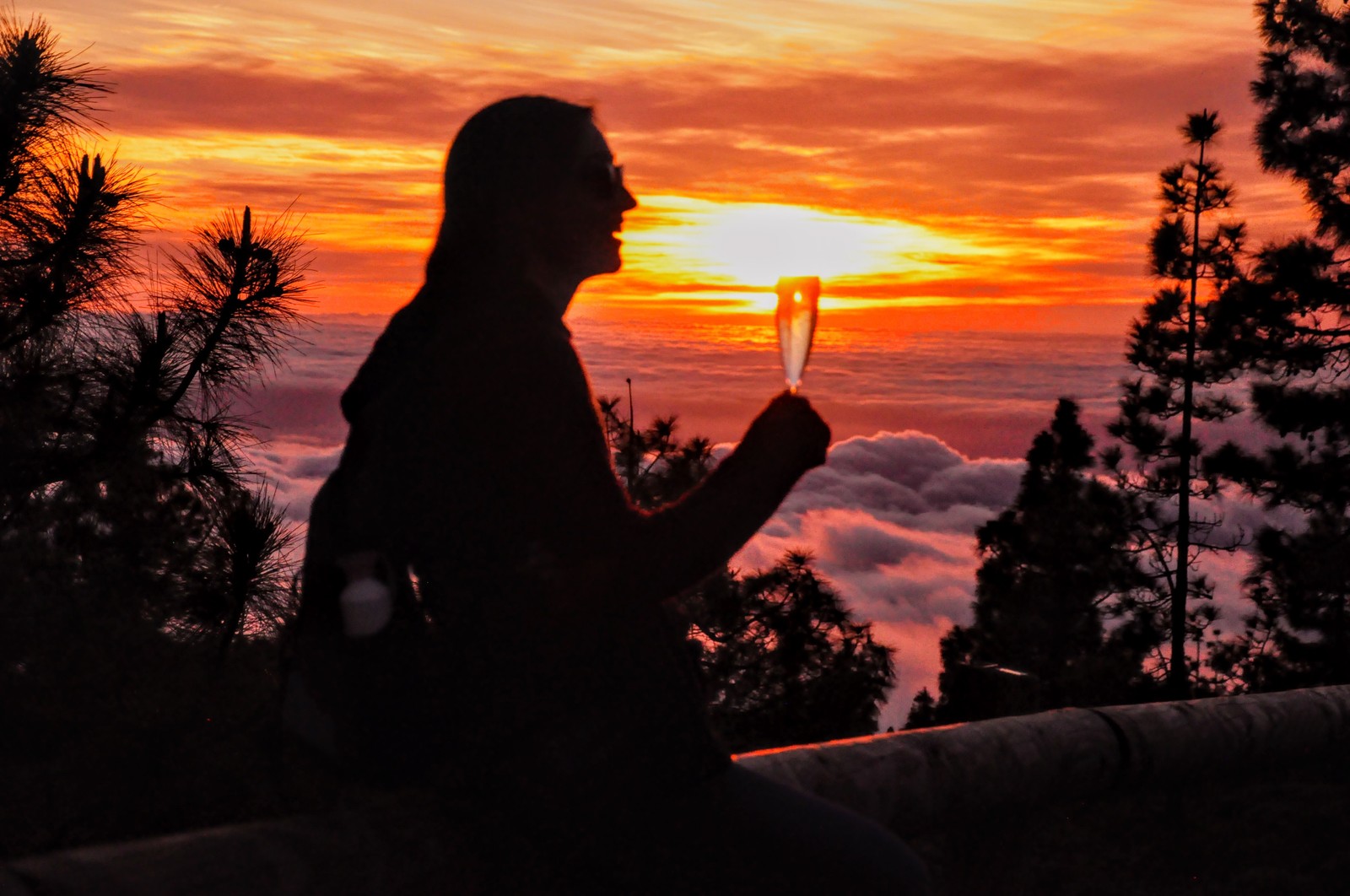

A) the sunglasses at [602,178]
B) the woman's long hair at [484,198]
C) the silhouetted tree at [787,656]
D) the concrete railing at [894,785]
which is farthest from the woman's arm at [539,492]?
the silhouetted tree at [787,656]

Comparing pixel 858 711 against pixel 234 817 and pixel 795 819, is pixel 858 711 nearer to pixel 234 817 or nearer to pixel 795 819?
pixel 234 817

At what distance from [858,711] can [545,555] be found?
1024 centimetres

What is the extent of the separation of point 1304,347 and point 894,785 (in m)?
20.8

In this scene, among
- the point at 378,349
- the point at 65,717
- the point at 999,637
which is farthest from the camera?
the point at 999,637

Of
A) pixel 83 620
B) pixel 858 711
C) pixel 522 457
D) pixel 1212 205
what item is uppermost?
pixel 1212 205

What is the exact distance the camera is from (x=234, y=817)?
483 centimetres

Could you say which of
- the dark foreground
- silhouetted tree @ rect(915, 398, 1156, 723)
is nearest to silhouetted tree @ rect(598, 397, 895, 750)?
the dark foreground

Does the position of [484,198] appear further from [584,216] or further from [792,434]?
[792,434]

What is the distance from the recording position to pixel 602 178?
6.30ft

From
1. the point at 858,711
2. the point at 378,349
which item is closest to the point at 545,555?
the point at 378,349

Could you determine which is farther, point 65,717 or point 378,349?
point 65,717

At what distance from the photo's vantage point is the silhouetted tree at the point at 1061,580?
1082 inches

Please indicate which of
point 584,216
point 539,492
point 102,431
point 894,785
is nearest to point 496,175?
point 584,216

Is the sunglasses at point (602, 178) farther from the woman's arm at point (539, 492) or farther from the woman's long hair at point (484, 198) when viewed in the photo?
the woman's arm at point (539, 492)
